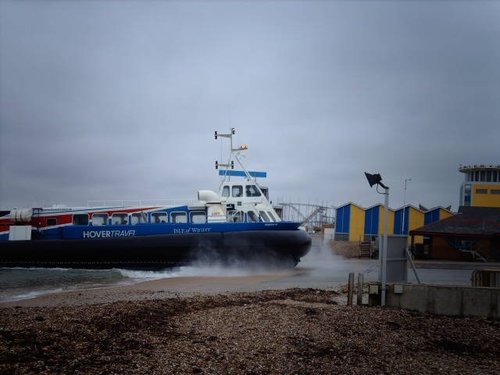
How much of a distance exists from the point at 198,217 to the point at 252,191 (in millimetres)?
2260

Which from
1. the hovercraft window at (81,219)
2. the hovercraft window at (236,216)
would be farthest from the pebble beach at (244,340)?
the hovercraft window at (81,219)

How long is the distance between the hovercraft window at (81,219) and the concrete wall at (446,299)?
1374cm

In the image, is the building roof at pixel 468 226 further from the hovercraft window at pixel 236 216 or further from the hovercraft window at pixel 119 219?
the hovercraft window at pixel 119 219

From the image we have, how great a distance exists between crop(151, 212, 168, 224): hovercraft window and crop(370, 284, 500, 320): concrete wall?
11886 millimetres

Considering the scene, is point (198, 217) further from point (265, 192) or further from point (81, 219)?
point (81, 219)

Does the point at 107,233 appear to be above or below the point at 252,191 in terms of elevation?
below

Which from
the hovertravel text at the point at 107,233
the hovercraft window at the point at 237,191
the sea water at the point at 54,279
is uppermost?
the hovercraft window at the point at 237,191

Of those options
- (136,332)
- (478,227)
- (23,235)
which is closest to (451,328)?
(136,332)

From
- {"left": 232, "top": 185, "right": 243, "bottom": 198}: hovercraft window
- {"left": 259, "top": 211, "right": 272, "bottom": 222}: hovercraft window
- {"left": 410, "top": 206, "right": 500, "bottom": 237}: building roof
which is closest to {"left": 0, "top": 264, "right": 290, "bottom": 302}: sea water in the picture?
{"left": 259, "top": 211, "right": 272, "bottom": 222}: hovercraft window

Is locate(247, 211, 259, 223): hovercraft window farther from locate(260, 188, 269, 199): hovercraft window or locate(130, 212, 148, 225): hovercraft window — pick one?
locate(130, 212, 148, 225): hovercraft window

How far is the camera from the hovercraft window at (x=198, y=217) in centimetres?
1938

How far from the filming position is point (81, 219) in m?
19.9

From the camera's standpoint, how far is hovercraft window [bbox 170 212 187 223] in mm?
19484

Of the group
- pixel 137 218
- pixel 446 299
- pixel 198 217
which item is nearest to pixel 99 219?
pixel 137 218
